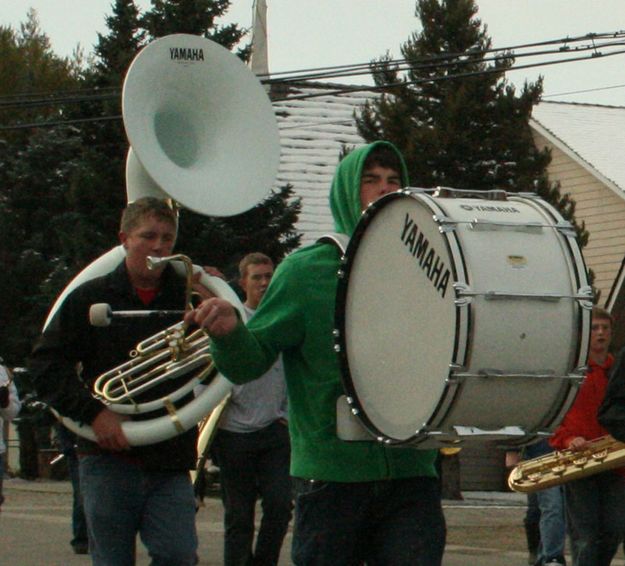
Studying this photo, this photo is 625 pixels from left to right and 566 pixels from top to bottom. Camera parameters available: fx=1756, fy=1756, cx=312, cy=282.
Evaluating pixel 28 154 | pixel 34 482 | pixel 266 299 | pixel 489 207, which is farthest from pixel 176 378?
pixel 28 154

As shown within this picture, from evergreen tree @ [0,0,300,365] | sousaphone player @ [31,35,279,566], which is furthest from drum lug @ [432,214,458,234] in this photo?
evergreen tree @ [0,0,300,365]

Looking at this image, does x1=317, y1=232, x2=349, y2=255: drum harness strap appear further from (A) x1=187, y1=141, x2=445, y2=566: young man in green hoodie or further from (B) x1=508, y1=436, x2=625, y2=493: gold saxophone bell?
(B) x1=508, y1=436, x2=625, y2=493: gold saxophone bell

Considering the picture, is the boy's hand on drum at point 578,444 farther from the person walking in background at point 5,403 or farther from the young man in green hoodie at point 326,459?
the person walking in background at point 5,403

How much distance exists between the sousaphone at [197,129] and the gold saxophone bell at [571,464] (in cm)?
233

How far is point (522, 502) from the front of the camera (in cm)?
1980

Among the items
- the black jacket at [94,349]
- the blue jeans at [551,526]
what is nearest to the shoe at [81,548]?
the blue jeans at [551,526]

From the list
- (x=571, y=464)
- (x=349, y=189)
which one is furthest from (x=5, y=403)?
(x=349, y=189)

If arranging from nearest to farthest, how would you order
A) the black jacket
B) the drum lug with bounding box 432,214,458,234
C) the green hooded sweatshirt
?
1. the drum lug with bounding box 432,214,458,234
2. the green hooded sweatshirt
3. the black jacket

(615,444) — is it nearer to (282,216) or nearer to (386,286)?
(386,286)

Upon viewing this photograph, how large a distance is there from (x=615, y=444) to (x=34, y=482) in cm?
1695

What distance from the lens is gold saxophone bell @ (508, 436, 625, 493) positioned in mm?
8445

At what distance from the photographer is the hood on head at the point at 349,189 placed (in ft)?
17.7

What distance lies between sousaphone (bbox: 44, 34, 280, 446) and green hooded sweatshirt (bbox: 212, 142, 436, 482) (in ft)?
14.5

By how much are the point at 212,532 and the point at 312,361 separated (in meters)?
9.63
